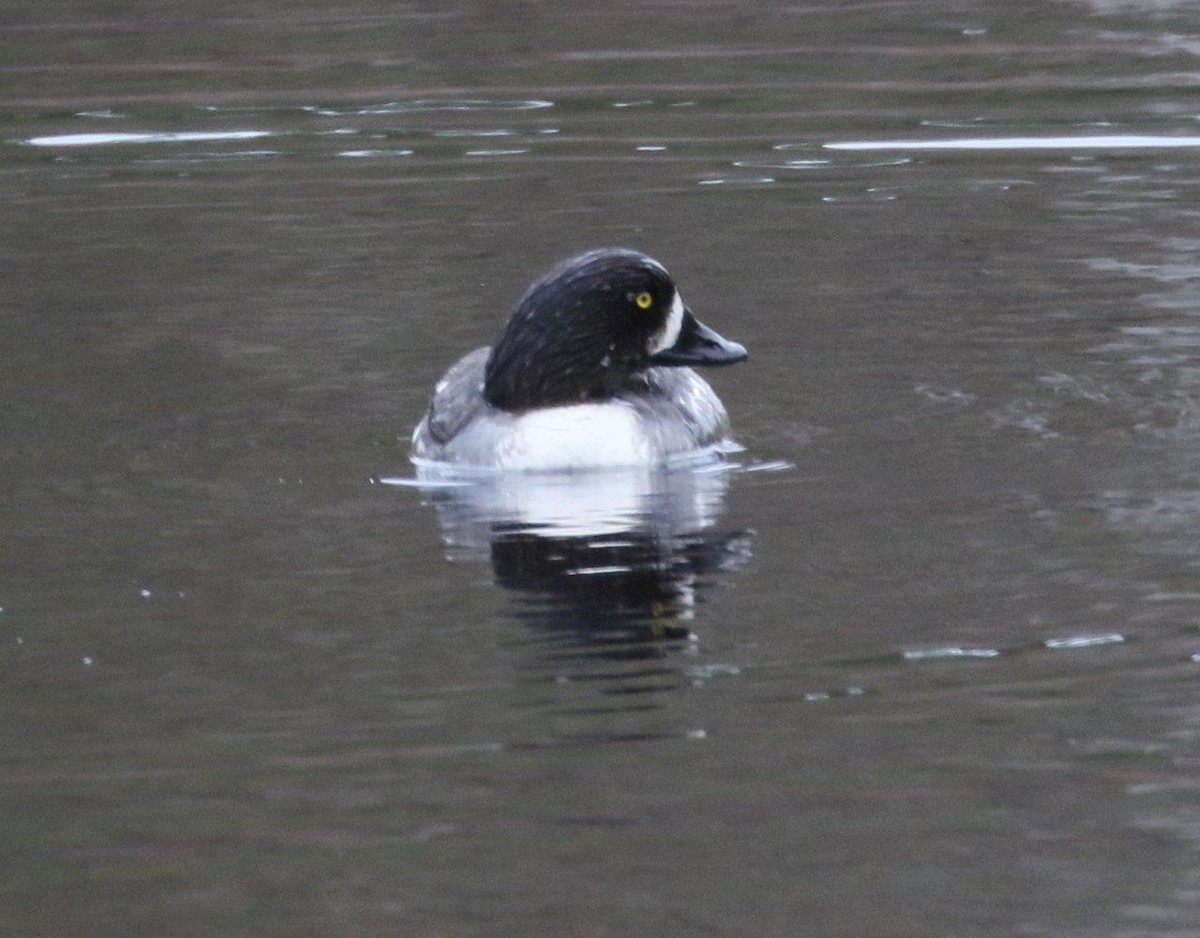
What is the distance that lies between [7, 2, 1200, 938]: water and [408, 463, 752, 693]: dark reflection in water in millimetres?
27

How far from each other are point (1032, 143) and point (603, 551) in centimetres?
742

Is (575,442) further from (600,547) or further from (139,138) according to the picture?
(139,138)

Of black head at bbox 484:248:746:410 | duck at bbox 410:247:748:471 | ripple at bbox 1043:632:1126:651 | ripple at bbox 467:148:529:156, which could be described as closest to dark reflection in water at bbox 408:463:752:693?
duck at bbox 410:247:748:471

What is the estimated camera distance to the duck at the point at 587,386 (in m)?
9.34

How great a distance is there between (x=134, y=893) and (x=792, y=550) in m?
2.98

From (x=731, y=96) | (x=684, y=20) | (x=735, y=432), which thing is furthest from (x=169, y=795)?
(x=684, y=20)

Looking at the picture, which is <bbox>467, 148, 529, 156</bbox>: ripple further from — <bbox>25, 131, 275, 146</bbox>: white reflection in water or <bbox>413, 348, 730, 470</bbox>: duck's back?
<bbox>413, 348, 730, 470</bbox>: duck's back

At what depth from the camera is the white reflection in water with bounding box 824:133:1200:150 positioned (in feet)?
47.7

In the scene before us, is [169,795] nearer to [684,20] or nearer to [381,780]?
[381,780]

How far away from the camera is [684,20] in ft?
59.7

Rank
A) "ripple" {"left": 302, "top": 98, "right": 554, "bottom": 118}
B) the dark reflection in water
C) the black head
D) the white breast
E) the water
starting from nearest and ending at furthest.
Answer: the water < the dark reflection in water < the white breast < the black head < "ripple" {"left": 302, "top": 98, "right": 554, "bottom": 118}

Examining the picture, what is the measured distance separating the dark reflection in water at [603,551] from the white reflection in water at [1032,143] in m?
5.90

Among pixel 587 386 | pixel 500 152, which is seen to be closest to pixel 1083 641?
pixel 587 386

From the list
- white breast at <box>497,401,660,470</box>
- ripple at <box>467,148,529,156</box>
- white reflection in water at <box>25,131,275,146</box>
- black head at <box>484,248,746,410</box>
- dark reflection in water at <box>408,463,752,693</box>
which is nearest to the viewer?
dark reflection in water at <box>408,463,752,693</box>
